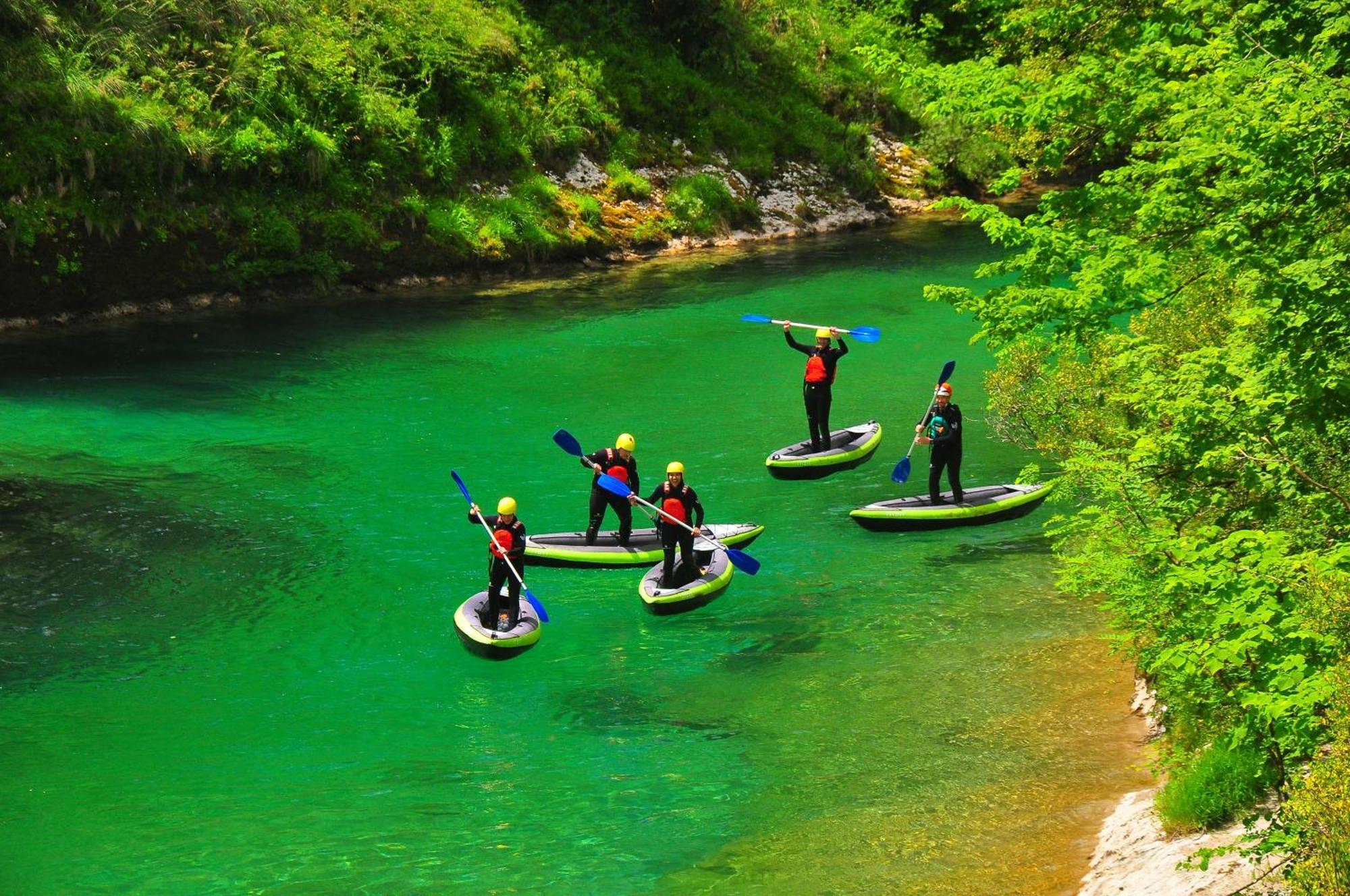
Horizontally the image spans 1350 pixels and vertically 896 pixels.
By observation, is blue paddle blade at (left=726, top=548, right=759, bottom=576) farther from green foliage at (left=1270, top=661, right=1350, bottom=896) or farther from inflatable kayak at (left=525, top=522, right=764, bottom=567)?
green foliage at (left=1270, top=661, right=1350, bottom=896)

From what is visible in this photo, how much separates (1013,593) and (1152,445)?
5.57 m

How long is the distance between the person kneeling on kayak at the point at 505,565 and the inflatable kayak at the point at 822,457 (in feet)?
20.5

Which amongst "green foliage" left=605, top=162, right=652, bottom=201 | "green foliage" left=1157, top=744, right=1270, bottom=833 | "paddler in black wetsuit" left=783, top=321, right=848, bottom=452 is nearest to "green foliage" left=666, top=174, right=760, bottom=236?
"green foliage" left=605, top=162, right=652, bottom=201

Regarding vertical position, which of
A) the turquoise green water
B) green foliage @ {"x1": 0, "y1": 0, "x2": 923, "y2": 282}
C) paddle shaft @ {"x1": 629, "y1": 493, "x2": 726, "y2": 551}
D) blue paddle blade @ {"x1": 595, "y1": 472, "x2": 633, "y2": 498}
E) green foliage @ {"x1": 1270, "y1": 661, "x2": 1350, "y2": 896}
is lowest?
the turquoise green water

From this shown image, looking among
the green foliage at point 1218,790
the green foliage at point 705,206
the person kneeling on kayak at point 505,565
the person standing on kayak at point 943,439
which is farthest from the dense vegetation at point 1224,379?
the green foliage at point 705,206

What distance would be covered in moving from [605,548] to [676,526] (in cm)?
172

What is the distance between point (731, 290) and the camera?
3266 centimetres

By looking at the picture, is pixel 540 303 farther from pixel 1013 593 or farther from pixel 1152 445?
pixel 1152 445

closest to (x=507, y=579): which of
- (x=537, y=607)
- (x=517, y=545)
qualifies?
(x=517, y=545)

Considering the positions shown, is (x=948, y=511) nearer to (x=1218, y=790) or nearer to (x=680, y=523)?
(x=680, y=523)

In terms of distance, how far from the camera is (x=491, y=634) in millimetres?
14492

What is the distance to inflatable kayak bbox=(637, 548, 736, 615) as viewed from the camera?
51.4 feet

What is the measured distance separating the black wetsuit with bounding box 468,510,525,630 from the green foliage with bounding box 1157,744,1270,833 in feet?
24.4

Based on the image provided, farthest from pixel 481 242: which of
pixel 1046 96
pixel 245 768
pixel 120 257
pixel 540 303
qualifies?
pixel 245 768
